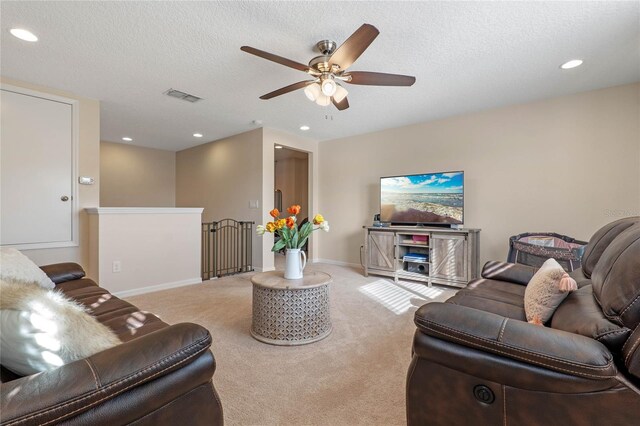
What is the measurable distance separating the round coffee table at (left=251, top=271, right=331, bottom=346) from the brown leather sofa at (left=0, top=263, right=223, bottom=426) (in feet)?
3.92

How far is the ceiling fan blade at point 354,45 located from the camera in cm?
172

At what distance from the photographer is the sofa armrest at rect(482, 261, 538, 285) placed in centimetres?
221

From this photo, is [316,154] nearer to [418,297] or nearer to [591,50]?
[418,297]

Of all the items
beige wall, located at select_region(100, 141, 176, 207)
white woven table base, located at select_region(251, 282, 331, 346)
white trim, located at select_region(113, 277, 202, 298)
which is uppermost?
beige wall, located at select_region(100, 141, 176, 207)

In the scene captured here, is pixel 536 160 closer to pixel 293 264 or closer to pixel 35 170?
pixel 293 264

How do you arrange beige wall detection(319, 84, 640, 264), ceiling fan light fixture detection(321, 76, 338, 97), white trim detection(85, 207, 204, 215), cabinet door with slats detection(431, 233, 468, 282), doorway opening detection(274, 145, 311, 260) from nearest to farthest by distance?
ceiling fan light fixture detection(321, 76, 338, 97)
beige wall detection(319, 84, 640, 264)
white trim detection(85, 207, 204, 215)
cabinet door with slats detection(431, 233, 468, 282)
doorway opening detection(274, 145, 311, 260)

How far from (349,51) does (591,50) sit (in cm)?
217

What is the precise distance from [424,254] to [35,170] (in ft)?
16.0

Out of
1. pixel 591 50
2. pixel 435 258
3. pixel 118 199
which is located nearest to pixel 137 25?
pixel 591 50

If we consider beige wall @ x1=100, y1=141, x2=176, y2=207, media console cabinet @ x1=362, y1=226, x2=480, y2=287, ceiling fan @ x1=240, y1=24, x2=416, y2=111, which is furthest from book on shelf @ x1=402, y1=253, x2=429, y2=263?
beige wall @ x1=100, y1=141, x2=176, y2=207

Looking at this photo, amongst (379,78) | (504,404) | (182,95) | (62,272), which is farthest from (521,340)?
(182,95)

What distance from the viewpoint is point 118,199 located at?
6.24 m

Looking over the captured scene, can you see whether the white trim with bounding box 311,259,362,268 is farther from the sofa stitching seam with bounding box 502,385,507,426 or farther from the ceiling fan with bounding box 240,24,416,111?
the sofa stitching seam with bounding box 502,385,507,426

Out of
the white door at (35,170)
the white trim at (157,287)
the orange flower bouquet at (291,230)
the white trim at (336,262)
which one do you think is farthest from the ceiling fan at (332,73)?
the white trim at (336,262)
